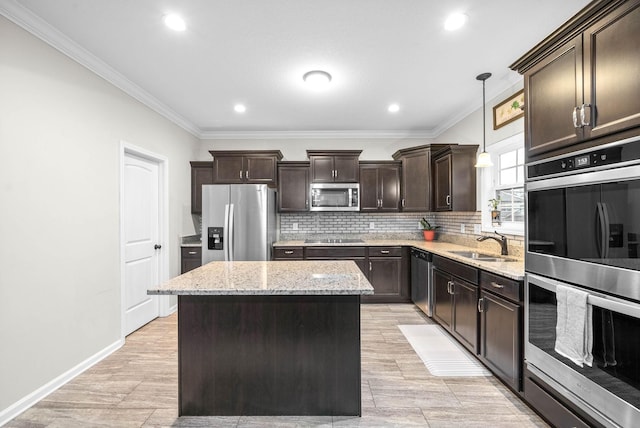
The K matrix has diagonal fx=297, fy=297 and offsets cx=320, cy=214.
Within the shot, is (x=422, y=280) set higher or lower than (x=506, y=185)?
lower

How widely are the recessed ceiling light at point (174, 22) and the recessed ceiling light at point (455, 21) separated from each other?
6.44 ft

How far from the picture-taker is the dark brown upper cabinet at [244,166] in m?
4.64

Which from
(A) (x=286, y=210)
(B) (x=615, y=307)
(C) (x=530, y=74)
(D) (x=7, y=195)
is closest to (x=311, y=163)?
(A) (x=286, y=210)

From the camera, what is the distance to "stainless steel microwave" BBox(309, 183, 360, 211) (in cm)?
467

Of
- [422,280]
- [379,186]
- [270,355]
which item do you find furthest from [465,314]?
[379,186]

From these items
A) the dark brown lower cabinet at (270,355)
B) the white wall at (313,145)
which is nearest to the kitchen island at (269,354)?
the dark brown lower cabinet at (270,355)

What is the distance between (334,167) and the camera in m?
4.69

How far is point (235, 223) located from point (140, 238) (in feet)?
3.71

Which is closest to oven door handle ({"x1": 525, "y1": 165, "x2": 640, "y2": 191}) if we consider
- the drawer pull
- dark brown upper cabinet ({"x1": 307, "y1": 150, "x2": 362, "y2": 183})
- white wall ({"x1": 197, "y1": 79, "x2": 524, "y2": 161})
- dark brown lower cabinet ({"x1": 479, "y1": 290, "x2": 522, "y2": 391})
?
dark brown lower cabinet ({"x1": 479, "y1": 290, "x2": 522, "y2": 391})

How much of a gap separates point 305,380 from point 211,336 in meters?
0.68

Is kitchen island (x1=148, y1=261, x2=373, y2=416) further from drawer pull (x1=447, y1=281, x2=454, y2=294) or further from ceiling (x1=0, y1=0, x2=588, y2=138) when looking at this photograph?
ceiling (x1=0, y1=0, x2=588, y2=138)

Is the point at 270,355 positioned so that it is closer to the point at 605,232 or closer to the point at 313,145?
the point at 605,232

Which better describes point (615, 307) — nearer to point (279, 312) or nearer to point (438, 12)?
point (279, 312)

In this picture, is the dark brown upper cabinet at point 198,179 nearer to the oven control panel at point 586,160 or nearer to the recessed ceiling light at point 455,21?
the recessed ceiling light at point 455,21
